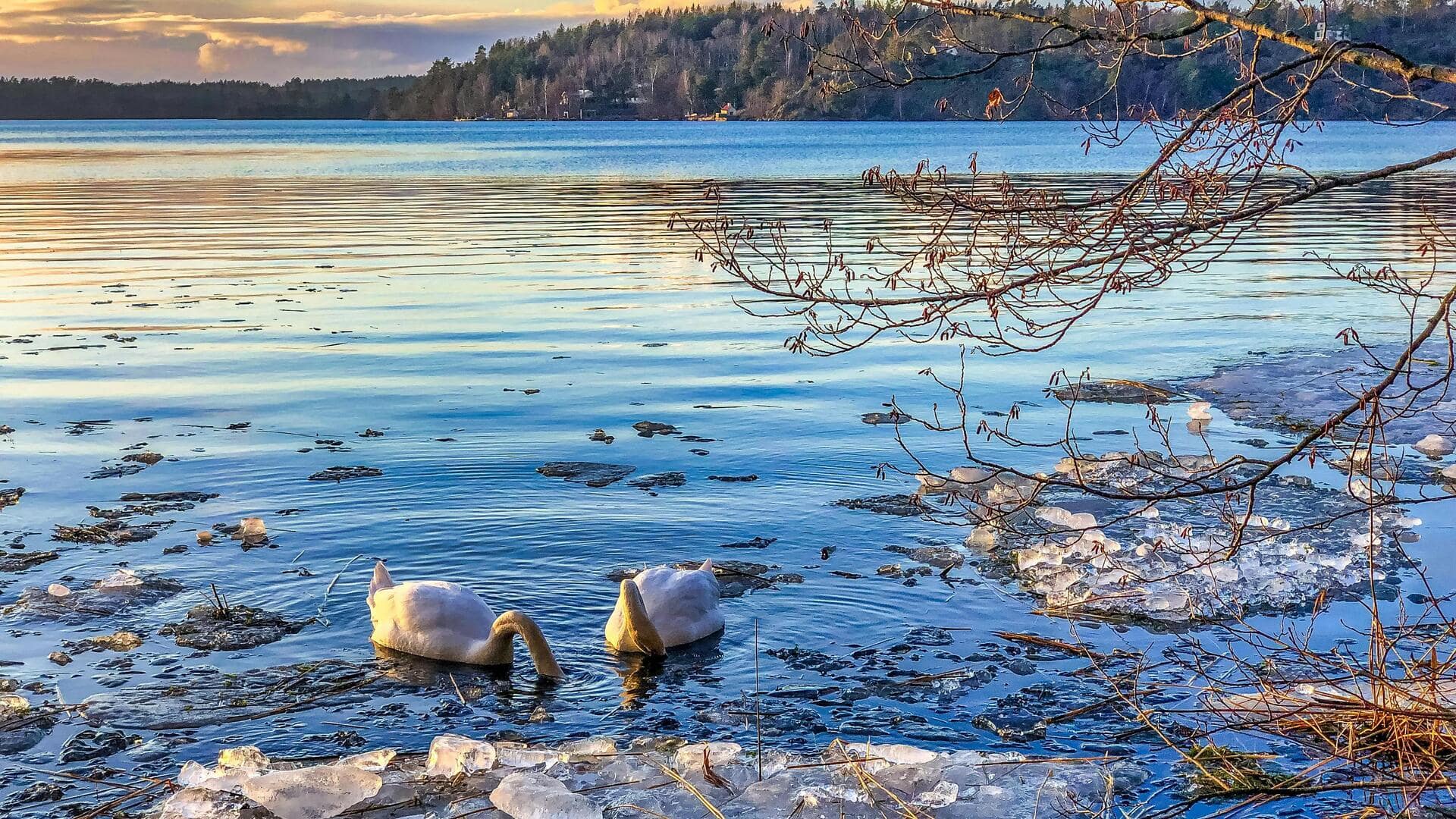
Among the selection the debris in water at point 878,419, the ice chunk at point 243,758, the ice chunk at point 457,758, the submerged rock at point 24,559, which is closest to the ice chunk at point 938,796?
the ice chunk at point 457,758

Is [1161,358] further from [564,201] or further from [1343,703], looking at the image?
[564,201]

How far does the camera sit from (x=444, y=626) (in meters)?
6.69

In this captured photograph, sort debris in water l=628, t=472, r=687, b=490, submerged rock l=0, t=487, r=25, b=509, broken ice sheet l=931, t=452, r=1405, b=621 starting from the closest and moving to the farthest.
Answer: broken ice sheet l=931, t=452, r=1405, b=621, submerged rock l=0, t=487, r=25, b=509, debris in water l=628, t=472, r=687, b=490

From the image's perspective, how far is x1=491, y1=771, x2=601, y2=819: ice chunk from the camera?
5.00 metres

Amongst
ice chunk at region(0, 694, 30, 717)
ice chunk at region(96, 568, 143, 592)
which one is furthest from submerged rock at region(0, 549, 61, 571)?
ice chunk at region(0, 694, 30, 717)

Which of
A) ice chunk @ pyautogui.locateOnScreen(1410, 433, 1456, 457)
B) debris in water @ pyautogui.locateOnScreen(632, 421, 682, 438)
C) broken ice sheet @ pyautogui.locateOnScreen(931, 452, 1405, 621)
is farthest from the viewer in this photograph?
debris in water @ pyautogui.locateOnScreen(632, 421, 682, 438)

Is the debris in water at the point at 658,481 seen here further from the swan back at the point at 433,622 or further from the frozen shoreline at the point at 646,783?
the frozen shoreline at the point at 646,783

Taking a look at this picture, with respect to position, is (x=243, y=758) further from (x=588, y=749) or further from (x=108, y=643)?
(x=108, y=643)

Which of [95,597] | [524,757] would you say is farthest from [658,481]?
[524,757]

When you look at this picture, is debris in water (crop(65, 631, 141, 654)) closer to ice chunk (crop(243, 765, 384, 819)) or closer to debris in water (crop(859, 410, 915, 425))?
ice chunk (crop(243, 765, 384, 819))

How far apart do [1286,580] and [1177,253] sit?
13.6 ft

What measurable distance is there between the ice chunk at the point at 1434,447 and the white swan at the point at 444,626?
7052mm

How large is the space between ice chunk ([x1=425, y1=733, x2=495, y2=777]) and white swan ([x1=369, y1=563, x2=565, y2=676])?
102 cm

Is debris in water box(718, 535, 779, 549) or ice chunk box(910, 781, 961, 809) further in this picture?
debris in water box(718, 535, 779, 549)
